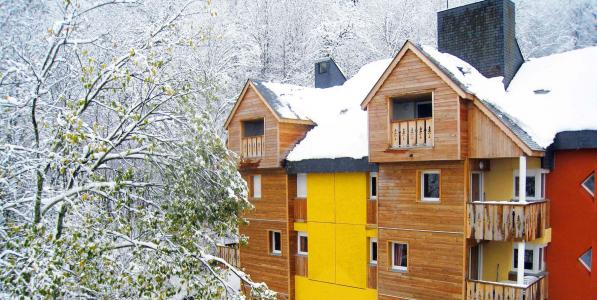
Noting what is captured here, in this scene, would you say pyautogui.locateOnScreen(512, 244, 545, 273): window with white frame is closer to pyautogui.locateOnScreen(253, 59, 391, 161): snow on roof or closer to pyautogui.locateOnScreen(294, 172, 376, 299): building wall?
pyautogui.locateOnScreen(294, 172, 376, 299): building wall

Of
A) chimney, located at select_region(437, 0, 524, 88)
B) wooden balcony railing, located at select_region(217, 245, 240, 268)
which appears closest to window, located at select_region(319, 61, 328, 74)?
chimney, located at select_region(437, 0, 524, 88)

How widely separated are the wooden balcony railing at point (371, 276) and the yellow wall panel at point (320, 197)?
7.66 feet

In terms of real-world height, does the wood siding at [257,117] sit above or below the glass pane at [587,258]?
above

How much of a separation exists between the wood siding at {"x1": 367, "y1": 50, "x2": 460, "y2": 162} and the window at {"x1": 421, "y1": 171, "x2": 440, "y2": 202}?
0.97 metres

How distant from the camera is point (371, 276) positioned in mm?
17359

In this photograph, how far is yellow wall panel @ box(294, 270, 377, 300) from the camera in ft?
57.7

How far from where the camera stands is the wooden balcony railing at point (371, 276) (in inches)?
681

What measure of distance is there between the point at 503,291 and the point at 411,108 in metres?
7.05

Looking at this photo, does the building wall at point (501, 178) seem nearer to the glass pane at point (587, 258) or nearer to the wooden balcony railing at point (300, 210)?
the glass pane at point (587, 258)

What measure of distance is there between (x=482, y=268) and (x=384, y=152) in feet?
17.0

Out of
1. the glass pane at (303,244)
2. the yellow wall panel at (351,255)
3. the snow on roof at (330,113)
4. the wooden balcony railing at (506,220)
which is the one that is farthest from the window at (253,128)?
the wooden balcony railing at (506,220)

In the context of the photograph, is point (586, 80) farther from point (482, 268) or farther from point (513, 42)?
point (482, 268)

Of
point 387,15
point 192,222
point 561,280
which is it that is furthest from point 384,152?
point 387,15

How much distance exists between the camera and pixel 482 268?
16172 millimetres
